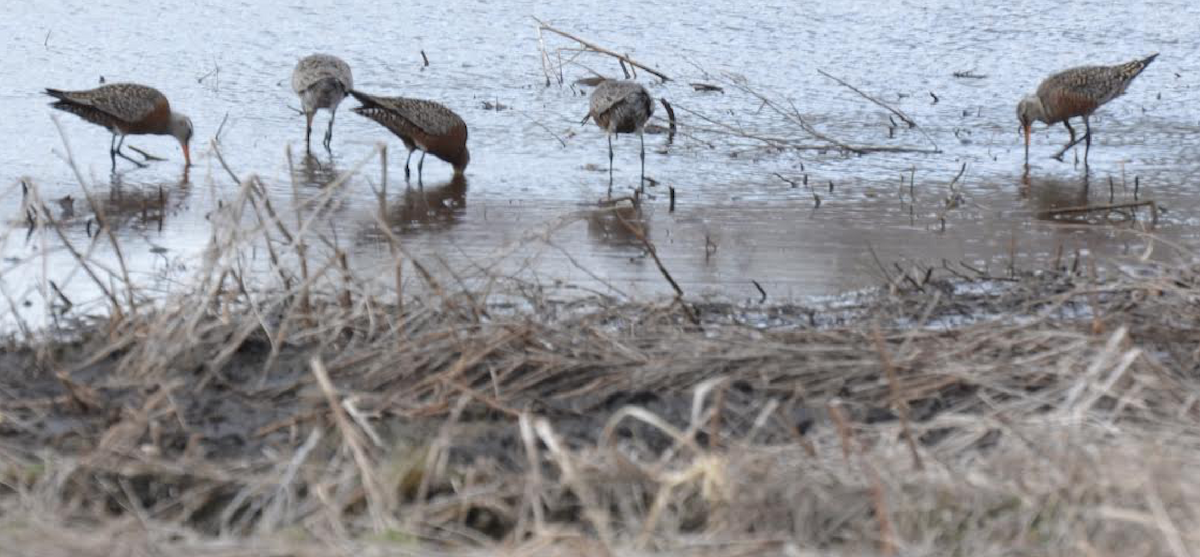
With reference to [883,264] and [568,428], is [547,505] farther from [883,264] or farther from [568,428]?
[883,264]

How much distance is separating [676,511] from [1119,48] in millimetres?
10719

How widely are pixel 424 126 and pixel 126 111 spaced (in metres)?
1.96

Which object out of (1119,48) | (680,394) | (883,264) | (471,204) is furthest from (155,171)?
(1119,48)

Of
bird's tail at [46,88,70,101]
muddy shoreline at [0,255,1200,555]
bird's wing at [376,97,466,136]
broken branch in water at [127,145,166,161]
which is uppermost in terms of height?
bird's tail at [46,88,70,101]

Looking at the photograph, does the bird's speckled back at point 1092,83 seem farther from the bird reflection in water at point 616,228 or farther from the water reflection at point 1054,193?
the bird reflection in water at point 616,228

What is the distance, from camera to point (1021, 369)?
15.0 ft

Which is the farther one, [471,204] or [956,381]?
[471,204]

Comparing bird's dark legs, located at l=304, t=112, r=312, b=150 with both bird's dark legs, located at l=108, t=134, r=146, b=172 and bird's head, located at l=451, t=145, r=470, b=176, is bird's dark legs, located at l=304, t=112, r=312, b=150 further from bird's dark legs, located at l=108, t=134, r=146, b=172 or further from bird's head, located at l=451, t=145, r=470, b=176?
bird's head, located at l=451, t=145, r=470, b=176

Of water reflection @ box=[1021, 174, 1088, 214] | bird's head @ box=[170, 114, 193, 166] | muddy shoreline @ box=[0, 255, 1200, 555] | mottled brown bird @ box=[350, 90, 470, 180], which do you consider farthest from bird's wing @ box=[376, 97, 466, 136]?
muddy shoreline @ box=[0, 255, 1200, 555]

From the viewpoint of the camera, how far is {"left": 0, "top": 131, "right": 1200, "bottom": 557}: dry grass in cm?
341

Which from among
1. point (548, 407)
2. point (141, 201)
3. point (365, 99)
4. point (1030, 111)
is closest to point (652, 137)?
point (365, 99)

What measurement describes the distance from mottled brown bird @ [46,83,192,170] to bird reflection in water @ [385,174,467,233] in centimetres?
178

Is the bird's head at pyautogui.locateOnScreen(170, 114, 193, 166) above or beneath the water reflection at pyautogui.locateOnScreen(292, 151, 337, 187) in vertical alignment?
above

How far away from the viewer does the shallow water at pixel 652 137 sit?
700 cm
